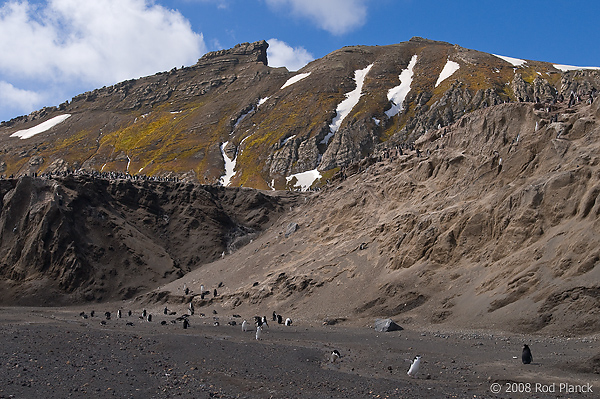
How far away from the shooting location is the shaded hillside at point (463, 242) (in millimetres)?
26703

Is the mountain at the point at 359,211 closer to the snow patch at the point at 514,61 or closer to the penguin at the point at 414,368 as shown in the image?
the snow patch at the point at 514,61

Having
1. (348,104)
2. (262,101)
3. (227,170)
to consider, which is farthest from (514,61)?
(227,170)

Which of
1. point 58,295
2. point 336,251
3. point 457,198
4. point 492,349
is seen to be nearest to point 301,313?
point 336,251

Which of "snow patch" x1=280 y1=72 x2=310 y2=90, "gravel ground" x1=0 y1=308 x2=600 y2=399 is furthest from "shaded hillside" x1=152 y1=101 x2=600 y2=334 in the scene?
"snow patch" x1=280 y1=72 x2=310 y2=90

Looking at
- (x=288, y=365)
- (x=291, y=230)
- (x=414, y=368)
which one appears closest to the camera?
(x=414, y=368)

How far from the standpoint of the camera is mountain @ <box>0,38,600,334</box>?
98.2 feet

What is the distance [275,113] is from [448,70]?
4776 cm

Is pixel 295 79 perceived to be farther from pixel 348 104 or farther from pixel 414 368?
pixel 414 368

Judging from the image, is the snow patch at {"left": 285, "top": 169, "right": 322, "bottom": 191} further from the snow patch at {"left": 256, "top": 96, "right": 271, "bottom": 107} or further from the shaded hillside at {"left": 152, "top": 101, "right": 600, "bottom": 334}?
the shaded hillside at {"left": 152, "top": 101, "right": 600, "bottom": 334}

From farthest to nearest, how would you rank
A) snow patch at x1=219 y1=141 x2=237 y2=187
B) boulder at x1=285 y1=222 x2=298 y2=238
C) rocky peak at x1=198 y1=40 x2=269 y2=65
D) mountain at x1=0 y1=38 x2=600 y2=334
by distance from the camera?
1. rocky peak at x1=198 y1=40 x2=269 y2=65
2. snow patch at x1=219 y1=141 x2=237 y2=187
3. boulder at x1=285 y1=222 x2=298 y2=238
4. mountain at x1=0 y1=38 x2=600 y2=334

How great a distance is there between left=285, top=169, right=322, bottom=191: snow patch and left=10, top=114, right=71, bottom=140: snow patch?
96.2 metres

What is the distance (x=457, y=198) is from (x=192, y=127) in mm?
112814

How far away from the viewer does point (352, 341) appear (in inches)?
1053

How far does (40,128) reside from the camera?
161 metres
